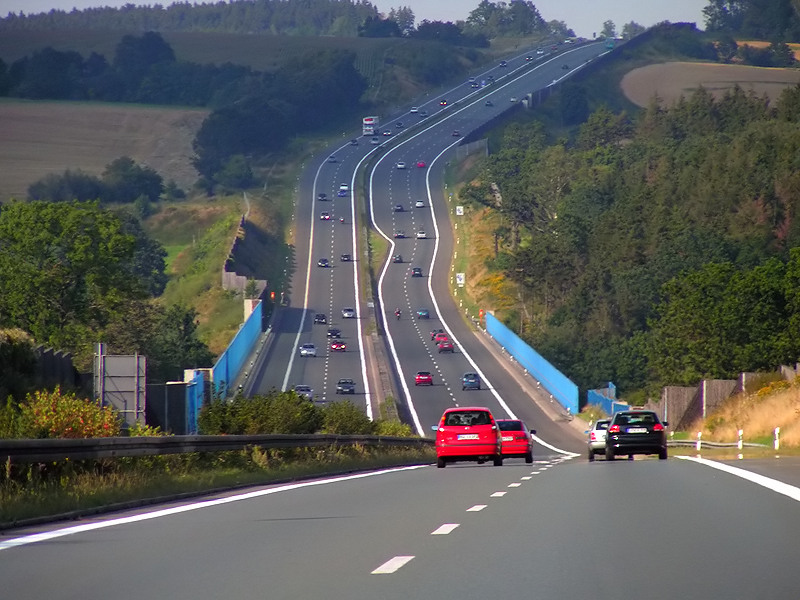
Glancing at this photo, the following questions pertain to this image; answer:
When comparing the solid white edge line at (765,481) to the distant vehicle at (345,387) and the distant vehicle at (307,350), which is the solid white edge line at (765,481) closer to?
the distant vehicle at (345,387)

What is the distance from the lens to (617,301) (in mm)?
137875

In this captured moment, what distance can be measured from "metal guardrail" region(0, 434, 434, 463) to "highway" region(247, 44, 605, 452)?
5430 cm

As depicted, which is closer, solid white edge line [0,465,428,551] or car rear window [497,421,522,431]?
solid white edge line [0,465,428,551]

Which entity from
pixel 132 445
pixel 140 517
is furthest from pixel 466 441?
pixel 140 517

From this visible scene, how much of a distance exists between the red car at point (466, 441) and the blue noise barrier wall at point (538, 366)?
58847 millimetres

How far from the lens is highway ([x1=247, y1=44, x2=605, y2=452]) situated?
317 feet

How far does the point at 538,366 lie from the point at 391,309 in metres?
29.6

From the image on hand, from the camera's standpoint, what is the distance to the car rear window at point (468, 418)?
1419 inches

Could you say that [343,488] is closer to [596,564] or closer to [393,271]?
[596,564]

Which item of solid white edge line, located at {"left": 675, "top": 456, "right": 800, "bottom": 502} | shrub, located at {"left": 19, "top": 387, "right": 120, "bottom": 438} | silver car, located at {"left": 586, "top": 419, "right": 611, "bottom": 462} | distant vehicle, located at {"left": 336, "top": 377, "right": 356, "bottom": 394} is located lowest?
distant vehicle, located at {"left": 336, "top": 377, "right": 356, "bottom": 394}

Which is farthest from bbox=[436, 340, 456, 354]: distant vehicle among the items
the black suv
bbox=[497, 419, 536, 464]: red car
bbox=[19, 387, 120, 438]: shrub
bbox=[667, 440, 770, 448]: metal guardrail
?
bbox=[19, 387, 120, 438]: shrub

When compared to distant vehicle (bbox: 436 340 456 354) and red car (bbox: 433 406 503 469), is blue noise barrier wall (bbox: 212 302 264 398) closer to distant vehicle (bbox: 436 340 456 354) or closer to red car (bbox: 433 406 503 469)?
distant vehicle (bbox: 436 340 456 354)

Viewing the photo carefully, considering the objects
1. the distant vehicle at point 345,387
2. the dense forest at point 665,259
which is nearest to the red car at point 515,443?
the distant vehicle at point 345,387

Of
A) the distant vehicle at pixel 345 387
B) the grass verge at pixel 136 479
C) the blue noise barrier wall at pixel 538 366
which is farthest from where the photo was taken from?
the distant vehicle at pixel 345 387
